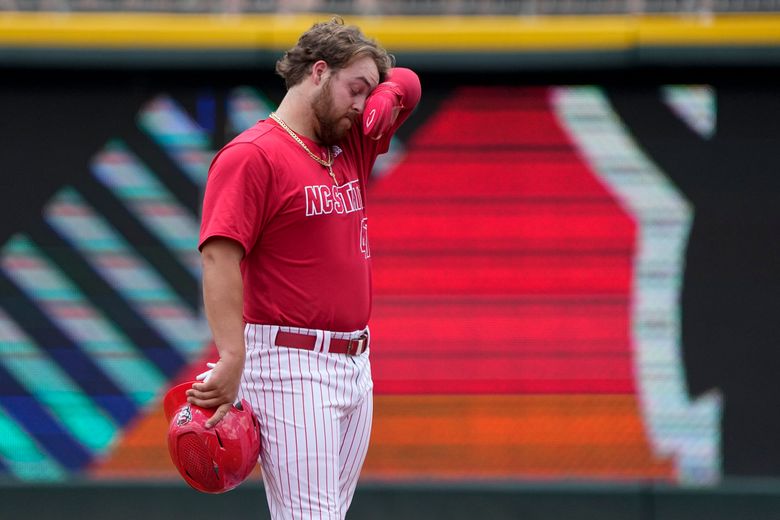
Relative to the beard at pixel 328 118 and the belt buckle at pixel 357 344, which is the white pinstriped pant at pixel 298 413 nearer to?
the belt buckle at pixel 357 344

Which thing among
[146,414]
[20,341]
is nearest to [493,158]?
[146,414]

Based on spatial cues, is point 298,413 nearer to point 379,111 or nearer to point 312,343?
point 312,343

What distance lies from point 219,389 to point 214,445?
0.47 feet

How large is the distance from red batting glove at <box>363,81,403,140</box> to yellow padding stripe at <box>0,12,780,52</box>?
1.60m

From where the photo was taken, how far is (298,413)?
2.99 metres

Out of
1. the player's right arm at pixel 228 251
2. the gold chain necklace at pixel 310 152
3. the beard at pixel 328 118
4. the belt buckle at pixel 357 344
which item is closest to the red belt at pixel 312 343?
→ the belt buckle at pixel 357 344

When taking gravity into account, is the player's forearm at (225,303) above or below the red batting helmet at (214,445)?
above

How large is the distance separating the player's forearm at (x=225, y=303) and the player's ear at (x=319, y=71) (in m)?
0.53

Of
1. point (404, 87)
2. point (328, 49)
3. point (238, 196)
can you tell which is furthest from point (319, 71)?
point (238, 196)

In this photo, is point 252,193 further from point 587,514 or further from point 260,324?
point 587,514

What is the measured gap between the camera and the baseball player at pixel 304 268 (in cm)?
295

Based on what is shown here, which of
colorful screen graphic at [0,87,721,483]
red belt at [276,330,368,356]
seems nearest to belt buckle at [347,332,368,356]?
red belt at [276,330,368,356]

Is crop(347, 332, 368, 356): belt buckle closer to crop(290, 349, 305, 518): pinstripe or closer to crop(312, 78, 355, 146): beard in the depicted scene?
crop(290, 349, 305, 518): pinstripe

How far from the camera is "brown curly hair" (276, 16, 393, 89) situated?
9.87 feet
